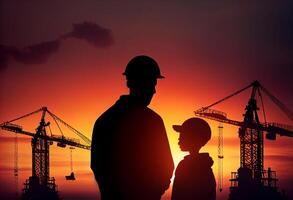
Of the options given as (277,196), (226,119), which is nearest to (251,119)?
(226,119)

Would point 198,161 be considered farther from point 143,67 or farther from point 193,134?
point 143,67

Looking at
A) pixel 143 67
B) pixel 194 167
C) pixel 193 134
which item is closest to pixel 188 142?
pixel 193 134

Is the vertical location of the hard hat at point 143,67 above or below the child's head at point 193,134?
above

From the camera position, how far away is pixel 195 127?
17.4ft

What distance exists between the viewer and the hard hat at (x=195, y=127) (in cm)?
526

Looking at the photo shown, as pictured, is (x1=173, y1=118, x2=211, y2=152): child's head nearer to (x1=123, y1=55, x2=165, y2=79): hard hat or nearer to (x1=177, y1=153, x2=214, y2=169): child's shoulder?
(x1=177, y1=153, x2=214, y2=169): child's shoulder

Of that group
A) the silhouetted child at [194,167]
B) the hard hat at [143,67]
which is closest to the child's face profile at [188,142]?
the silhouetted child at [194,167]

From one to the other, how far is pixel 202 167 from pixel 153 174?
4.77 feet

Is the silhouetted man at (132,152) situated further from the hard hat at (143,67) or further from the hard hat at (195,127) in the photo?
Answer: the hard hat at (195,127)

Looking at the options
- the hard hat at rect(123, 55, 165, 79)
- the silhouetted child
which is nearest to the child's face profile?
the silhouetted child

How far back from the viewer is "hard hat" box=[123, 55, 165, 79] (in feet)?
13.8

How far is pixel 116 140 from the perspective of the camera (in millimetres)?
4141

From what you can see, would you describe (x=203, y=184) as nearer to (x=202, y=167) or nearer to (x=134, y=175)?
(x=202, y=167)

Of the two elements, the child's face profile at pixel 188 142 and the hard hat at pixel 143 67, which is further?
the child's face profile at pixel 188 142
